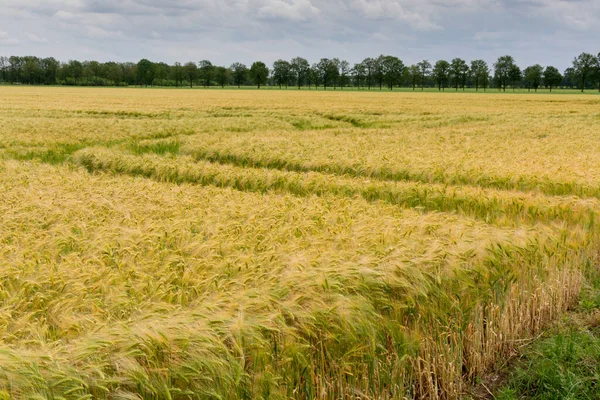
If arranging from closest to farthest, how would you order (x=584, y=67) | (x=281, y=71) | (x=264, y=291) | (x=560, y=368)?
(x=264, y=291)
(x=560, y=368)
(x=584, y=67)
(x=281, y=71)

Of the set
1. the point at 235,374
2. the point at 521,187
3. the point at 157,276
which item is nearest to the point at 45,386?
the point at 235,374

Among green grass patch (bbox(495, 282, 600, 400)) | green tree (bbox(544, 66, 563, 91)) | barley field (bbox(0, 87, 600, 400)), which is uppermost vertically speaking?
green tree (bbox(544, 66, 563, 91))

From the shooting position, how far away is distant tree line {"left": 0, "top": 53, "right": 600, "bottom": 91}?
139875 mm

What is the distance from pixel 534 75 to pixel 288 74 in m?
71.9

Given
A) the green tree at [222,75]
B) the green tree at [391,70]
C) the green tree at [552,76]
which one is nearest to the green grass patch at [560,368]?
the green tree at [391,70]

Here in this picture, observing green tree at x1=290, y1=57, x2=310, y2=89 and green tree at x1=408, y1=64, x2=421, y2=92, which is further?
green tree at x1=290, y1=57, x2=310, y2=89

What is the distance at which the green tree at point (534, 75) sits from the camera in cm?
13188

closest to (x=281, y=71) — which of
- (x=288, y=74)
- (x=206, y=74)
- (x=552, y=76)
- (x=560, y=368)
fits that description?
(x=288, y=74)

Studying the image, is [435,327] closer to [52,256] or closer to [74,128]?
[52,256]

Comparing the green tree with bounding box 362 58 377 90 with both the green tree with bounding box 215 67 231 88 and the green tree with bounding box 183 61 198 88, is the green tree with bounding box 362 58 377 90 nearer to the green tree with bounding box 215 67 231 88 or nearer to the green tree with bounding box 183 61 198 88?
the green tree with bounding box 215 67 231 88

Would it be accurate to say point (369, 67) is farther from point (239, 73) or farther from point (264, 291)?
point (264, 291)

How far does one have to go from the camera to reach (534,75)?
5172 inches

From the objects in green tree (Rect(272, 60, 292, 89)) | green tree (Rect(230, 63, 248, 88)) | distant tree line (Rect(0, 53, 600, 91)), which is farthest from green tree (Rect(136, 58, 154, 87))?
green tree (Rect(272, 60, 292, 89))

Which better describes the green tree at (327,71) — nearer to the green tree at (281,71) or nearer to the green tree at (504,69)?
the green tree at (281,71)
